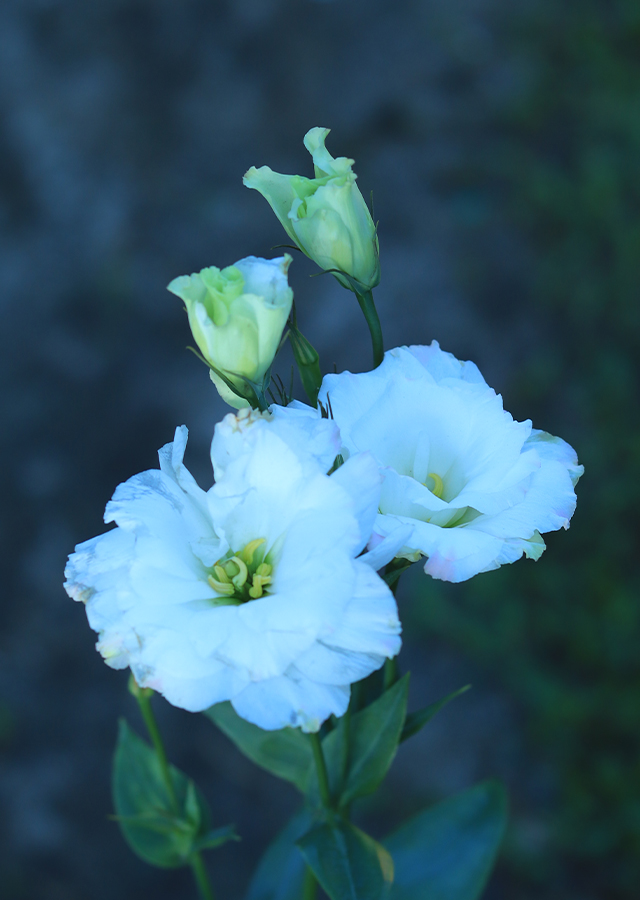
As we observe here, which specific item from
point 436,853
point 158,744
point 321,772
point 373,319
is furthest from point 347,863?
point 373,319

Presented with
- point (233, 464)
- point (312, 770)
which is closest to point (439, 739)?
point (312, 770)

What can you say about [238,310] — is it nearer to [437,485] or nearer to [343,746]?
[437,485]

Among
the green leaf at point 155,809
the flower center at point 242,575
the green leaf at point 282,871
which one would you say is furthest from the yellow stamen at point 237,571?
the green leaf at point 282,871

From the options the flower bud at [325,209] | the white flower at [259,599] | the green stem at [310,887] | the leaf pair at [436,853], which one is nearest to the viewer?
the white flower at [259,599]

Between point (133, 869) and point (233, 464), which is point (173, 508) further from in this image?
point (133, 869)

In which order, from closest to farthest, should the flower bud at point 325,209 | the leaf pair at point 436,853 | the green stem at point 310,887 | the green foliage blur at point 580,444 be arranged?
1. the flower bud at point 325,209
2. the green stem at point 310,887
3. the leaf pair at point 436,853
4. the green foliage blur at point 580,444

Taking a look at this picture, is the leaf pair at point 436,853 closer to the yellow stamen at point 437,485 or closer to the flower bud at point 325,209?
the yellow stamen at point 437,485
